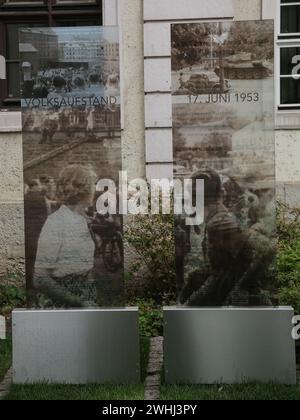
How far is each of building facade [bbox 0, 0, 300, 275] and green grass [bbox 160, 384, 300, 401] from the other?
374 cm

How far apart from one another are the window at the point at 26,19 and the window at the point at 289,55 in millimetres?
2260

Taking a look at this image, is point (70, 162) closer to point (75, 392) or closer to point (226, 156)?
point (226, 156)

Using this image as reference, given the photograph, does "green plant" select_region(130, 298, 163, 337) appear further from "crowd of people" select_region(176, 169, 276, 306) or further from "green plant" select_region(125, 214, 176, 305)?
"crowd of people" select_region(176, 169, 276, 306)

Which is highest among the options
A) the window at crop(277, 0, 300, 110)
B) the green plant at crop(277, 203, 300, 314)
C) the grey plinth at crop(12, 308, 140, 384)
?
the window at crop(277, 0, 300, 110)

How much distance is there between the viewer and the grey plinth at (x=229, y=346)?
4.78 meters

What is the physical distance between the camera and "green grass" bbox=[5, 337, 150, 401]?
4520 mm

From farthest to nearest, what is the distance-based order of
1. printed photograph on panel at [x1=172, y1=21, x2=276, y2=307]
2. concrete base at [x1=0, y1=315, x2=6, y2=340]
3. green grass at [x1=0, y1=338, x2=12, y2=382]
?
1. concrete base at [x1=0, y1=315, x2=6, y2=340]
2. green grass at [x1=0, y1=338, x2=12, y2=382]
3. printed photograph on panel at [x1=172, y1=21, x2=276, y2=307]

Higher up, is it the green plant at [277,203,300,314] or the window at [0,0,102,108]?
the window at [0,0,102,108]

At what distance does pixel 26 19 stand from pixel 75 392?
549cm

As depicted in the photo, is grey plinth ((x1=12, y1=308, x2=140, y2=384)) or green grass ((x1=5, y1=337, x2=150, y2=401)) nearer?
green grass ((x1=5, y1=337, x2=150, y2=401))

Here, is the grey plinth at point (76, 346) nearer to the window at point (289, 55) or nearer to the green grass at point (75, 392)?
the green grass at point (75, 392)

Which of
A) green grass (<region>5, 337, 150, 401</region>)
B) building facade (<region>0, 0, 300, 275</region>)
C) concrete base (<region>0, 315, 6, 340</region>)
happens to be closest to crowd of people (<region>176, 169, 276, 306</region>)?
green grass (<region>5, 337, 150, 401</region>)

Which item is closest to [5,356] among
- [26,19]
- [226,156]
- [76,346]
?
[76,346]

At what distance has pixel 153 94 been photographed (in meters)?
8.16
